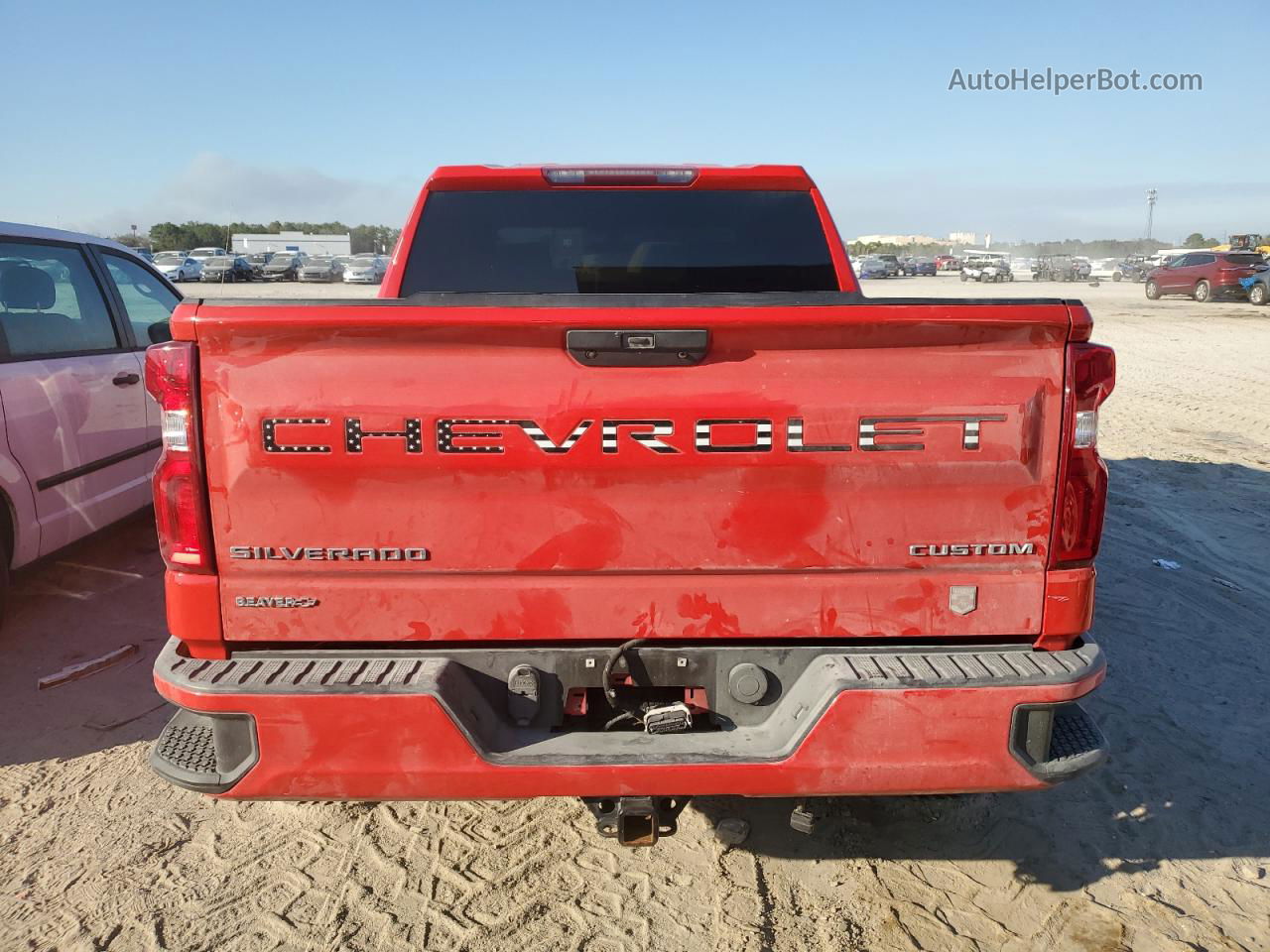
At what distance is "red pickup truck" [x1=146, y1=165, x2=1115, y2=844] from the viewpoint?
7.51 feet

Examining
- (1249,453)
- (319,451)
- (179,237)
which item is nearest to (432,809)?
(319,451)

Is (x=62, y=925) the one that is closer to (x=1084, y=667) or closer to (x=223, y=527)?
(x=223, y=527)

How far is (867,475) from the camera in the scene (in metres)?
2.36

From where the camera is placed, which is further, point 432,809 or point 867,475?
point 432,809

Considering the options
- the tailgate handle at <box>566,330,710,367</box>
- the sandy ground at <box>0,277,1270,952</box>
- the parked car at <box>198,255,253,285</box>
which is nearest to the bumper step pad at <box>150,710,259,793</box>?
the sandy ground at <box>0,277,1270,952</box>

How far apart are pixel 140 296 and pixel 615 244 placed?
157 inches

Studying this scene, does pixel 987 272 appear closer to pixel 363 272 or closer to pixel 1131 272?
pixel 1131 272

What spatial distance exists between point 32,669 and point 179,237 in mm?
91830

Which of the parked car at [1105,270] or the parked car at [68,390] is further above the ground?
the parked car at [1105,270]

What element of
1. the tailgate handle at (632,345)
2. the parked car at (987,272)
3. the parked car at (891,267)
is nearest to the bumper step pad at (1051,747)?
the tailgate handle at (632,345)

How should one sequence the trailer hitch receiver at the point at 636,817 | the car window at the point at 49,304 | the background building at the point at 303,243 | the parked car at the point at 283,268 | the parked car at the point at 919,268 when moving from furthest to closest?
the background building at the point at 303,243
the parked car at the point at 919,268
the parked car at the point at 283,268
the car window at the point at 49,304
the trailer hitch receiver at the point at 636,817

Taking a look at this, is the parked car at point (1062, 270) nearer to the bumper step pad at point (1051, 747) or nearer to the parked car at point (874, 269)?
the parked car at point (874, 269)

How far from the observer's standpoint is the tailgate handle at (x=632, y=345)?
90.4 inches

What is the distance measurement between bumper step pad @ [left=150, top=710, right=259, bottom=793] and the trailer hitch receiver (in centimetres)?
90
